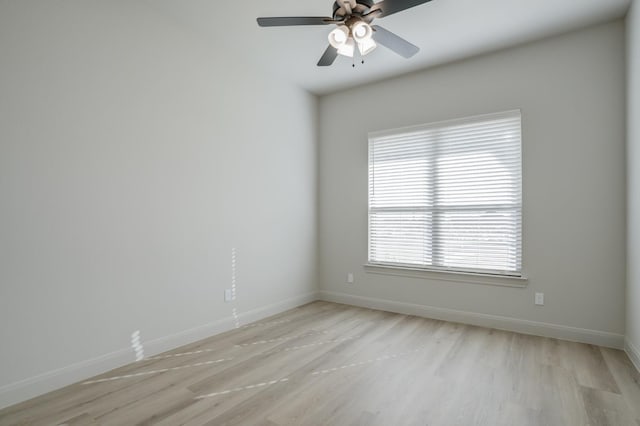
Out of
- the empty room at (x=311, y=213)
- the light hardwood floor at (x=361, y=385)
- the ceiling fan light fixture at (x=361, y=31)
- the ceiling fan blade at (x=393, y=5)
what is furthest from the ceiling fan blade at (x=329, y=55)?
the light hardwood floor at (x=361, y=385)

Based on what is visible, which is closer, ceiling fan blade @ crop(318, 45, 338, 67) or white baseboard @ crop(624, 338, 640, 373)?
white baseboard @ crop(624, 338, 640, 373)

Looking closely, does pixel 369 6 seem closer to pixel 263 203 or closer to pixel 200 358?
pixel 263 203

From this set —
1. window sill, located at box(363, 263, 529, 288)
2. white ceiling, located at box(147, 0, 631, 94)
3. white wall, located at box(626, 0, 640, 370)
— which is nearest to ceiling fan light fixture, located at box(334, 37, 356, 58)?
white ceiling, located at box(147, 0, 631, 94)

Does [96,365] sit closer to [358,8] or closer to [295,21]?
[295,21]

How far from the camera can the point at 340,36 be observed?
2.45m

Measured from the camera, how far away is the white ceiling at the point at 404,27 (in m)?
2.83

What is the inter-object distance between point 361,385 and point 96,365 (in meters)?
1.93

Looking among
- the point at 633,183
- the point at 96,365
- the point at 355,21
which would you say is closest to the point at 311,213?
the point at 355,21

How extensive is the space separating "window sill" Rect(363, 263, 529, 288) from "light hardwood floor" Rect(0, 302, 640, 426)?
0.51m

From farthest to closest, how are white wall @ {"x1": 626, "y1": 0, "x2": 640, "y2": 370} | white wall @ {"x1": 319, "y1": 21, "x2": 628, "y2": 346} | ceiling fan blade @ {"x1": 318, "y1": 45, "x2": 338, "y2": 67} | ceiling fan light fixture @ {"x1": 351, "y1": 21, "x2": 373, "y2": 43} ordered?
white wall @ {"x1": 319, "y1": 21, "x2": 628, "y2": 346} → ceiling fan blade @ {"x1": 318, "y1": 45, "x2": 338, "y2": 67} → white wall @ {"x1": 626, "y1": 0, "x2": 640, "y2": 370} → ceiling fan light fixture @ {"x1": 351, "y1": 21, "x2": 373, "y2": 43}

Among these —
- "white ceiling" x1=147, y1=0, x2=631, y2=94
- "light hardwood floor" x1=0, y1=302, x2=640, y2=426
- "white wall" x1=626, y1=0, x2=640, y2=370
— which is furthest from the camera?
"white ceiling" x1=147, y1=0, x2=631, y2=94

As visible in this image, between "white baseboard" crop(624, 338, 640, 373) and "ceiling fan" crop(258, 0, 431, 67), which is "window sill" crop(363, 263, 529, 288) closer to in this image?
"white baseboard" crop(624, 338, 640, 373)

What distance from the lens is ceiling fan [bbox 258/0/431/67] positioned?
88.4 inches

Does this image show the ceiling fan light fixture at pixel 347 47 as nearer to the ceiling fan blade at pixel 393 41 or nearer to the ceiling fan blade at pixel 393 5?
the ceiling fan blade at pixel 393 41
